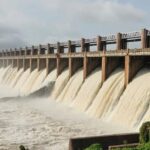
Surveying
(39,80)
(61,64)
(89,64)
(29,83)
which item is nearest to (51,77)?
(61,64)

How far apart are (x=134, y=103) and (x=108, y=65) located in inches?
421

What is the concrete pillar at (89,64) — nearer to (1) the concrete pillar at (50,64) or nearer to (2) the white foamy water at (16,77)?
(1) the concrete pillar at (50,64)

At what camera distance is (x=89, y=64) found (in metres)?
49.7

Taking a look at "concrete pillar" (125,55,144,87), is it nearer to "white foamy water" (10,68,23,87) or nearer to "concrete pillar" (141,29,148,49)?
"concrete pillar" (141,29,148,49)

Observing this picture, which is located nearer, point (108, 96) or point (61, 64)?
point (108, 96)

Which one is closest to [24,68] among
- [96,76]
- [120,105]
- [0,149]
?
[96,76]

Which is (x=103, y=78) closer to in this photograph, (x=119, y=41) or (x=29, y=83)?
(x=119, y=41)

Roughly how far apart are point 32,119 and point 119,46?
1334 centimetres

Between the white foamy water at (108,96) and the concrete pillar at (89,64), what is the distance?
6382mm

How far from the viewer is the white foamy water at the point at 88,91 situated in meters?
43.3

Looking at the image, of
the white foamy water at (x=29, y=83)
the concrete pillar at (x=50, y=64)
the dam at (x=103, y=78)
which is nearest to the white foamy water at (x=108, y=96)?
the dam at (x=103, y=78)

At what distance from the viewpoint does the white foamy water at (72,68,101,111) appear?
1704 inches

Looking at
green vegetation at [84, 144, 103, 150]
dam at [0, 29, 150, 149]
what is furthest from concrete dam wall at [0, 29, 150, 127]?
green vegetation at [84, 144, 103, 150]

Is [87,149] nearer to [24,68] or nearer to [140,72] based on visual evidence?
[140,72]
